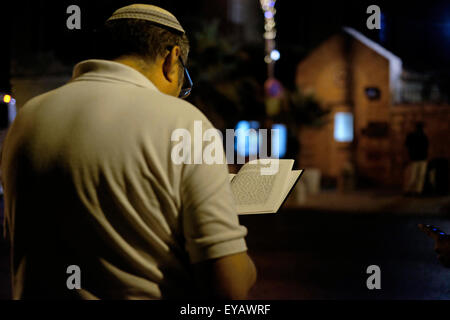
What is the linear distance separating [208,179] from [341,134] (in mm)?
21541

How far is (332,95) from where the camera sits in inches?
880

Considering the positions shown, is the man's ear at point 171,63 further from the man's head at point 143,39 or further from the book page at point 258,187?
the book page at point 258,187

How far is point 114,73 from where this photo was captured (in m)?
1.33

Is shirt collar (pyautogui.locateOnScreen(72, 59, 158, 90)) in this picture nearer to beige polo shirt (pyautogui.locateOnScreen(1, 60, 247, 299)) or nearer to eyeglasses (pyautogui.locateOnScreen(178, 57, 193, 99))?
beige polo shirt (pyautogui.locateOnScreen(1, 60, 247, 299))

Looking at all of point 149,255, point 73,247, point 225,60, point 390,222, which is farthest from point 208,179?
point 225,60

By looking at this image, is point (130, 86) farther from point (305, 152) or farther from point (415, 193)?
point (305, 152)

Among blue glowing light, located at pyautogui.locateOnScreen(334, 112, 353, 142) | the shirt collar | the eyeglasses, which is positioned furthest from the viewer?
blue glowing light, located at pyautogui.locateOnScreen(334, 112, 353, 142)

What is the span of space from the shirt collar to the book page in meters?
0.51

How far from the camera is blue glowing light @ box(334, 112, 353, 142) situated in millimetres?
21984

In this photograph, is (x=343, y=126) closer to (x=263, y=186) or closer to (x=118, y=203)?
(x=263, y=186)

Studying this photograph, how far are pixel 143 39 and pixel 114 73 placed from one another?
0.12 meters

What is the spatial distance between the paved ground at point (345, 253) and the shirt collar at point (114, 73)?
1808 millimetres

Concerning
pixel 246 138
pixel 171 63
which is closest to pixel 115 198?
pixel 171 63

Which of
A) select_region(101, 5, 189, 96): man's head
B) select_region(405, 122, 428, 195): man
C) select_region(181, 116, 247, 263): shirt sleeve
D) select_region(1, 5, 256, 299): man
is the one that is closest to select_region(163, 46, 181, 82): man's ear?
select_region(101, 5, 189, 96): man's head
